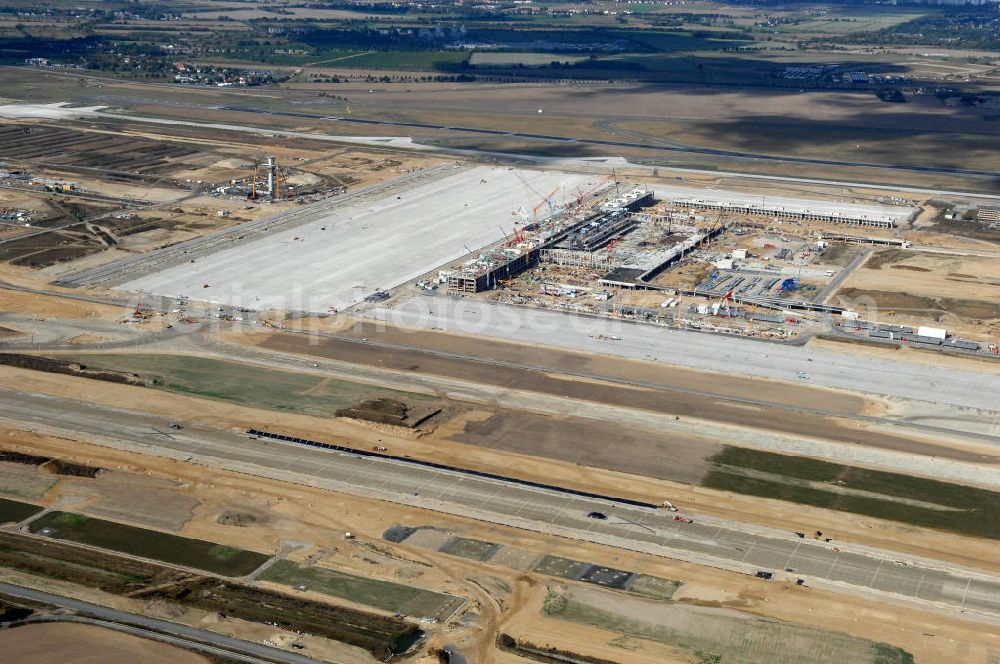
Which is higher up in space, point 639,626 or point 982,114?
point 982,114

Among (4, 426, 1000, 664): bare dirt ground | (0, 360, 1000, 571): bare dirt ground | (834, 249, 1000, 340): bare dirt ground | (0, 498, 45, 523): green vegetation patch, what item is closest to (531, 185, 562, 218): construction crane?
(834, 249, 1000, 340): bare dirt ground

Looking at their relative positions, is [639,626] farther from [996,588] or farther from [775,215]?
[775,215]

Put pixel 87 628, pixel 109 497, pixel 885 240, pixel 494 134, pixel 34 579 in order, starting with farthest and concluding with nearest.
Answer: pixel 494 134, pixel 885 240, pixel 109 497, pixel 34 579, pixel 87 628

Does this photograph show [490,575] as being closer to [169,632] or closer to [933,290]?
[169,632]

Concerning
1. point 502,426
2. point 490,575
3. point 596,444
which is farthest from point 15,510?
point 596,444

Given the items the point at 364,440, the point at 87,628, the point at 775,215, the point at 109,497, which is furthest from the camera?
the point at 775,215

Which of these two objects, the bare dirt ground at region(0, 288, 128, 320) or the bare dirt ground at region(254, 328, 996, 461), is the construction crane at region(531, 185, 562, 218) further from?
the bare dirt ground at region(0, 288, 128, 320)

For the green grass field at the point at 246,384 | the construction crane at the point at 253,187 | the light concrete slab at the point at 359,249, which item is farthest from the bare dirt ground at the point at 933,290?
the construction crane at the point at 253,187

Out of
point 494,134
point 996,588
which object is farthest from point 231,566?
point 494,134
